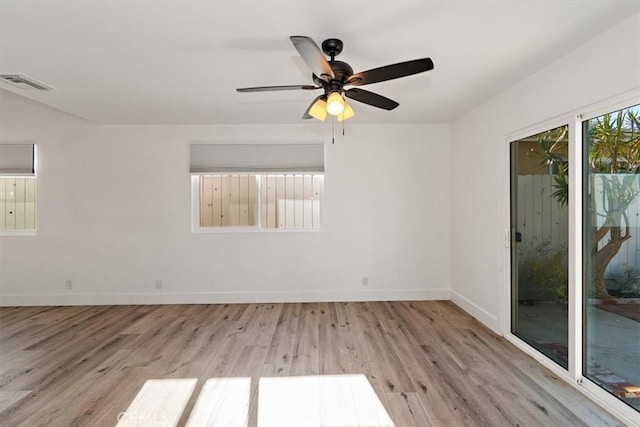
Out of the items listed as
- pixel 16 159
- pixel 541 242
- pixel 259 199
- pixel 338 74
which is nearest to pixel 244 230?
pixel 259 199

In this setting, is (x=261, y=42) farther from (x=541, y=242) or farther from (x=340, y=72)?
(x=541, y=242)

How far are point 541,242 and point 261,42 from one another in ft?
9.39

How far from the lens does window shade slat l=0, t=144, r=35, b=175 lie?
4176mm

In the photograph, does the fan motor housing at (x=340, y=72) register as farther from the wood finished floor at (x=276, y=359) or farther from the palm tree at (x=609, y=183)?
the wood finished floor at (x=276, y=359)

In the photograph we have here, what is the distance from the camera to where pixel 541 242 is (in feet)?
8.87

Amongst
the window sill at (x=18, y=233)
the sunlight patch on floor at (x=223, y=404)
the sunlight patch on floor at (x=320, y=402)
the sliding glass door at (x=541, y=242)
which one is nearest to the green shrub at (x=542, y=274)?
the sliding glass door at (x=541, y=242)

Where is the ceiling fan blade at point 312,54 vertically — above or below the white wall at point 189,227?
above

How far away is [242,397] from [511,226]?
9.51 ft

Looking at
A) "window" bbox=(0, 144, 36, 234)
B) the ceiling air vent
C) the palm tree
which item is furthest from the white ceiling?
"window" bbox=(0, 144, 36, 234)

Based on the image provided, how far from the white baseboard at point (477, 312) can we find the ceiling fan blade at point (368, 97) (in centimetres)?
254

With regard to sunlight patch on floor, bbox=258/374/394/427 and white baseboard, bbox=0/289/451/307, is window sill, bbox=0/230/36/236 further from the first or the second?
sunlight patch on floor, bbox=258/374/394/427

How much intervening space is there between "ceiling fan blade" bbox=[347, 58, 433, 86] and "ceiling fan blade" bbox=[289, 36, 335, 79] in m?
0.18

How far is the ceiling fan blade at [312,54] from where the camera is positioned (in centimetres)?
150

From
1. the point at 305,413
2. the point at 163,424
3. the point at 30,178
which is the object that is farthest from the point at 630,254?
the point at 30,178
